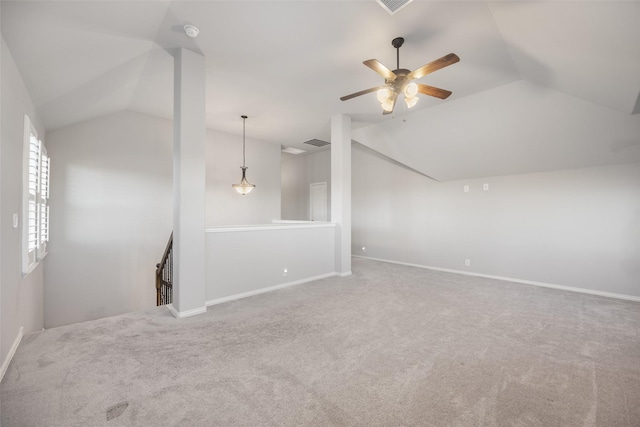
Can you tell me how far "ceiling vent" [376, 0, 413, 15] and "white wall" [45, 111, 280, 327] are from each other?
15.7ft

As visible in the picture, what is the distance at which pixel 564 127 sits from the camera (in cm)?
395

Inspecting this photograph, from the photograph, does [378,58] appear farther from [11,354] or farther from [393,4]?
[11,354]

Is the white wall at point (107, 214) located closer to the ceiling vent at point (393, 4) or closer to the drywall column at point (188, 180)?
the drywall column at point (188, 180)

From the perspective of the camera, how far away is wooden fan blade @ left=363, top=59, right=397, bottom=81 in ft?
8.37

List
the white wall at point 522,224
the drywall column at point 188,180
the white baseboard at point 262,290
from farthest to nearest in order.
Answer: the white wall at point 522,224, the white baseboard at point 262,290, the drywall column at point 188,180

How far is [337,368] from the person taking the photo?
7.16 ft

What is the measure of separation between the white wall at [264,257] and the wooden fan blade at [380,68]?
8.67 ft

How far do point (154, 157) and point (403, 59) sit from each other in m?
4.76

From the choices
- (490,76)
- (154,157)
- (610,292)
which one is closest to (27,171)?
(154,157)

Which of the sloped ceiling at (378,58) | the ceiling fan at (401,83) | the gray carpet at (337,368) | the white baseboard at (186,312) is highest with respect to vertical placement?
the sloped ceiling at (378,58)

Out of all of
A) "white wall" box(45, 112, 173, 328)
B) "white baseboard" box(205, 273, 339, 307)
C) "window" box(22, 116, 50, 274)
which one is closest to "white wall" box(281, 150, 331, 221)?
"white baseboard" box(205, 273, 339, 307)

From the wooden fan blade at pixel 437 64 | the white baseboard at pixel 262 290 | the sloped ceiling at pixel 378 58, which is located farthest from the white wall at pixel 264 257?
the wooden fan blade at pixel 437 64

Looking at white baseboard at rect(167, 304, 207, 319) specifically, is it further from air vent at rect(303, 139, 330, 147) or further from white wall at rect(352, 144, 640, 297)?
air vent at rect(303, 139, 330, 147)

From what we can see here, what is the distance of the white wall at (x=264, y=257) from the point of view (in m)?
3.72
